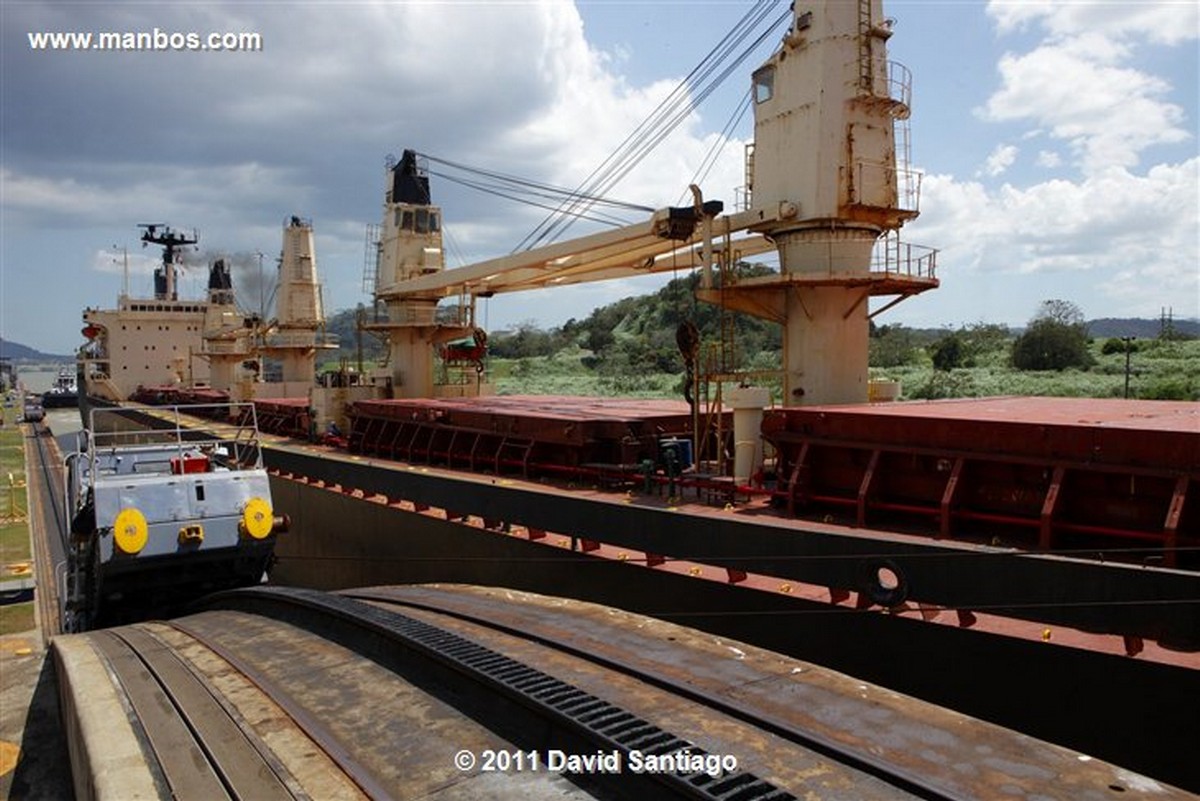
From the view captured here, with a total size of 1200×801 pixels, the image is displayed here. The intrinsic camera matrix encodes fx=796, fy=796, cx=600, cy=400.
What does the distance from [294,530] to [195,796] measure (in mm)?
18899

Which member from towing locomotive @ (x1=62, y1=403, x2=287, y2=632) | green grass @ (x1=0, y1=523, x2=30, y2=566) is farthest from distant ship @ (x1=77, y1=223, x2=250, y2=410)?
towing locomotive @ (x1=62, y1=403, x2=287, y2=632)

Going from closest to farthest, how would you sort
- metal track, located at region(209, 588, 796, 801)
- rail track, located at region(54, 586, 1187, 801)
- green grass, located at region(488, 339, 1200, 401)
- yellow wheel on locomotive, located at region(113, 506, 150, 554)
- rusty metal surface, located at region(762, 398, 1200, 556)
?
metal track, located at region(209, 588, 796, 801) < rail track, located at region(54, 586, 1187, 801) < rusty metal surface, located at region(762, 398, 1200, 556) < yellow wheel on locomotive, located at region(113, 506, 150, 554) < green grass, located at region(488, 339, 1200, 401)

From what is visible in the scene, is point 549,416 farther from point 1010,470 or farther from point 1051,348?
point 1051,348

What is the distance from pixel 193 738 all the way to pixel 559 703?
7.72 ft

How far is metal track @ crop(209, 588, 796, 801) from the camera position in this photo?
4.04 metres

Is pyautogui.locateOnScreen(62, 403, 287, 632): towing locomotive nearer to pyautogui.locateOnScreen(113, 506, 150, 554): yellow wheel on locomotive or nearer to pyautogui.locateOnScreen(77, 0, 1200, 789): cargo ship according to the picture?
pyautogui.locateOnScreen(113, 506, 150, 554): yellow wheel on locomotive

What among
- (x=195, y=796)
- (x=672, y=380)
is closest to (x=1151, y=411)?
(x=195, y=796)

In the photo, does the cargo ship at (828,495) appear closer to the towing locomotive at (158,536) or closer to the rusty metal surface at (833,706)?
the rusty metal surface at (833,706)

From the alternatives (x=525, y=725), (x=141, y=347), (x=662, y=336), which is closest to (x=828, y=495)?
(x=525, y=725)

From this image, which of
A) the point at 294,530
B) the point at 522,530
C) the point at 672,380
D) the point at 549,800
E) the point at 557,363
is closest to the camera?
the point at 549,800

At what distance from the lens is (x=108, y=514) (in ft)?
35.0

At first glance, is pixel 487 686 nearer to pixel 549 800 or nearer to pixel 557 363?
pixel 549 800

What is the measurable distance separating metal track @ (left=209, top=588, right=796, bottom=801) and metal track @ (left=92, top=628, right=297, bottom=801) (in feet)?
4.32

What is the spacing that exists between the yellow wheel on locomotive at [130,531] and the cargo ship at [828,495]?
4677mm
